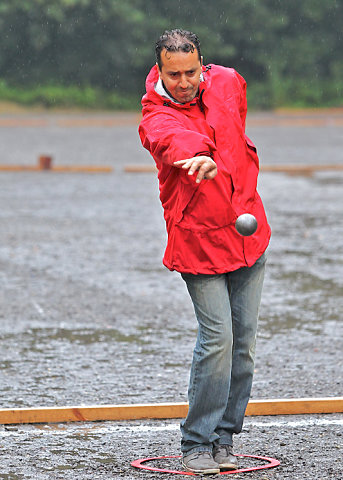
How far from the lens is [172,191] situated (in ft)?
13.7

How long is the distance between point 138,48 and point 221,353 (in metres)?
35.9

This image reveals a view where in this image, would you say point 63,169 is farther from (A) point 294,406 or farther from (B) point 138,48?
(B) point 138,48

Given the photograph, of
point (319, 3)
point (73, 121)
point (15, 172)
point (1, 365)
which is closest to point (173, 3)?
point (319, 3)

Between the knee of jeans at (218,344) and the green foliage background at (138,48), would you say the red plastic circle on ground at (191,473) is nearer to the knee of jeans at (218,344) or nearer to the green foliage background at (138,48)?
the knee of jeans at (218,344)

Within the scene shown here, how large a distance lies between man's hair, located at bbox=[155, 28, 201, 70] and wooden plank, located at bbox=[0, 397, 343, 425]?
1757mm

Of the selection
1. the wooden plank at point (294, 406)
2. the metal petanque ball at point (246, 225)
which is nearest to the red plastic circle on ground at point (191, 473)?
the wooden plank at point (294, 406)

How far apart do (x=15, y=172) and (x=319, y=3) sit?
26.7 metres

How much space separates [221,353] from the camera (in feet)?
13.7

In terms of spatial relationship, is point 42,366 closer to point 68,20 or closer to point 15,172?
point 15,172

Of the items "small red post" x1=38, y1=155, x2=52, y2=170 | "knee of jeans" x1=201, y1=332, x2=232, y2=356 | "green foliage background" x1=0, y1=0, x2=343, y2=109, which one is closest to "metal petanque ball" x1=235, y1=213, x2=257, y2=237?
"knee of jeans" x1=201, y1=332, x2=232, y2=356

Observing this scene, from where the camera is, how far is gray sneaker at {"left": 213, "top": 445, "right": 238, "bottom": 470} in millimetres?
4297

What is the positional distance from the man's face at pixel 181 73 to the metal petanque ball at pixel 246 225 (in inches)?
21.0

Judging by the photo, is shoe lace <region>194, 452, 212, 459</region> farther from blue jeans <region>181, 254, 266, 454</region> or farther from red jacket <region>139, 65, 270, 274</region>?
red jacket <region>139, 65, 270, 274</region>

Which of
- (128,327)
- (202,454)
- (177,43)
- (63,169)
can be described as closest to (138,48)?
(63,169)
